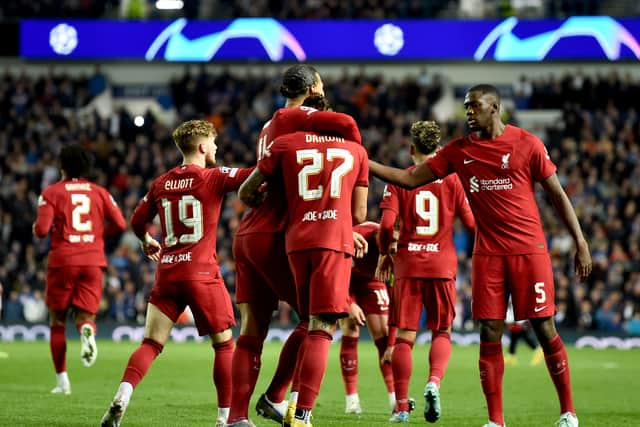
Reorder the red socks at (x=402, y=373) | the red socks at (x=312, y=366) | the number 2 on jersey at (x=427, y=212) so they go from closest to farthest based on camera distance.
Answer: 1. the red socks at (x=312, y=366)
2. the red socks at (x=402, y=373)
3. the number 2 on jersey at (x=427, y=212)

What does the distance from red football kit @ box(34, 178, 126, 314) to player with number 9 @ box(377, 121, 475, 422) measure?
155 inches

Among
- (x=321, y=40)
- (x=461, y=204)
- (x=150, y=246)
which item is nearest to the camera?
(x=150, y=246)

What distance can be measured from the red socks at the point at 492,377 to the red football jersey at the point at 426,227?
6.51 feet

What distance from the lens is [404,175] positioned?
27.8 feet

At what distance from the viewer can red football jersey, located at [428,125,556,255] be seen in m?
8.43

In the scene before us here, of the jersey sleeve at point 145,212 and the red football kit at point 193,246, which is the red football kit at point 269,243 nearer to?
the red football kit at point 193,246

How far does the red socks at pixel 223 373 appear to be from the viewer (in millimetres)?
8562

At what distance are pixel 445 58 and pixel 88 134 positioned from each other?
10992mm

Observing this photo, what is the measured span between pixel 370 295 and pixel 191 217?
3.10m

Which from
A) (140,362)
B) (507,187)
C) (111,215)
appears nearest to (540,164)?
(507,187)

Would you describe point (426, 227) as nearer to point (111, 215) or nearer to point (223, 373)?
point (223, 373)

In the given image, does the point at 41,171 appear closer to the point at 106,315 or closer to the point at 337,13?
the point at 106,315

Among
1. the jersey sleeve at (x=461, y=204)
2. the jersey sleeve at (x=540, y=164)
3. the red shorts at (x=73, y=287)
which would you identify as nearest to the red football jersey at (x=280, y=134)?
the jersey sleeve at (x=540, y=164)

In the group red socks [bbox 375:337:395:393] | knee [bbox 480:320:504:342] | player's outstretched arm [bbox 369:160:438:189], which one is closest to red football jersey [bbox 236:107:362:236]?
player's outstretched arm [bbox 369:160:438:189]
